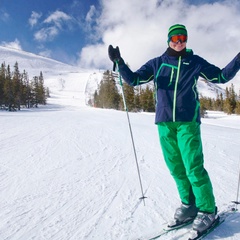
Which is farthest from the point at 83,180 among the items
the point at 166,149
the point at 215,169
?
the point at 215,169

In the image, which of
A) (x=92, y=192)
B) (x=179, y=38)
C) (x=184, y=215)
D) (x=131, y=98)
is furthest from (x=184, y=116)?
(x=131, y=98)

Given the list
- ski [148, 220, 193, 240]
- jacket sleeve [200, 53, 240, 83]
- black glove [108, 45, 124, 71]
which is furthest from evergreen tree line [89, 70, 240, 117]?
ski [148, 220, 193, 240]

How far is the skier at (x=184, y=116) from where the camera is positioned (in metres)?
2.75

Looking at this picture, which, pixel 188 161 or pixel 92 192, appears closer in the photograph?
pixel 188 161

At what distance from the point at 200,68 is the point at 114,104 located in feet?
190

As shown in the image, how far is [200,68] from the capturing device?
2.92 m

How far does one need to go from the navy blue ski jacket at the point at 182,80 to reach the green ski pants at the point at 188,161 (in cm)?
12

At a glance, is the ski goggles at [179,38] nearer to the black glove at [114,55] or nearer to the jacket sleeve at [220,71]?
the jacket sleeve at [220,71]

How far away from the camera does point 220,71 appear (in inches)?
115

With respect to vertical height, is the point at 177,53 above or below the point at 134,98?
below

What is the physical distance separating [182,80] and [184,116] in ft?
1.31

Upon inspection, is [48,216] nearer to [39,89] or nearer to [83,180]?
[83,180]

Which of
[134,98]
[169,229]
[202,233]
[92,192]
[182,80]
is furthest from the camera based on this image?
[134,98]

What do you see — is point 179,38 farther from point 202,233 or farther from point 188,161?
point 202,233
